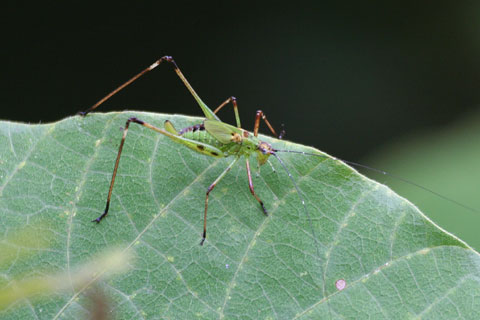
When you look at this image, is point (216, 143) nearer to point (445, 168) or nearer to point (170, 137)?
point (170, 137)

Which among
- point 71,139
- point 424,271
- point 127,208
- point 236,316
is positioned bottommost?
point 424,271

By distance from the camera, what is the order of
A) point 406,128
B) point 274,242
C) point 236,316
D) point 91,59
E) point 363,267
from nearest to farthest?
1. point 236,316
2. point 363,267
3. point 274,242
4. point 91,59
5. point 406,128

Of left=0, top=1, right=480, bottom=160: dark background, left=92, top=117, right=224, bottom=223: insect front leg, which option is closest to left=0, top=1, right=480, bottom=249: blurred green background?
left=0, top=1, right=480, bottom=160: dark background

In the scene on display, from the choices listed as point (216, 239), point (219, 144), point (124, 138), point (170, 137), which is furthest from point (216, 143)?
point (216, 239)

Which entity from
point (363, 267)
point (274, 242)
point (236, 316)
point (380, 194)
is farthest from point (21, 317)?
point (380, 194)

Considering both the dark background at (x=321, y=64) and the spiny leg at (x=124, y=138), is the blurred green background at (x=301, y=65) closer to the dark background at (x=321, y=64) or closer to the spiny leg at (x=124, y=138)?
the dark background at (x=321, y=64)

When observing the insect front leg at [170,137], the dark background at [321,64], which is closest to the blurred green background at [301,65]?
→ the dark background at [321,64]

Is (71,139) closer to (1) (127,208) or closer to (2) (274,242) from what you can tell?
(1) (127,208)
